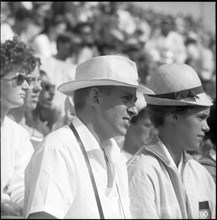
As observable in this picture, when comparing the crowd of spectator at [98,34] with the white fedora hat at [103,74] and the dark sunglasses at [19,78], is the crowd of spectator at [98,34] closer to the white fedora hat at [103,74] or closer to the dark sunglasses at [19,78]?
the dark sunglasses at [19,78]

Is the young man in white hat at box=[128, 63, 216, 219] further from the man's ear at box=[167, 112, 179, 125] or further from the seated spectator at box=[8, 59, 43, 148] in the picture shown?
the seated spectator at box=[8, 59, 43, 148]

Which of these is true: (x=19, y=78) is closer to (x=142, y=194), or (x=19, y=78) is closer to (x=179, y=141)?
(x=179, y=141)

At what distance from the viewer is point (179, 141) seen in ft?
14.6

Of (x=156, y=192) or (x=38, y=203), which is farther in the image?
(x=156, y=192)

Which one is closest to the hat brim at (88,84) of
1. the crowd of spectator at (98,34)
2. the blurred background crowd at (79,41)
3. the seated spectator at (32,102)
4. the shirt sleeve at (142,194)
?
the shirt sleeve at (142,194)

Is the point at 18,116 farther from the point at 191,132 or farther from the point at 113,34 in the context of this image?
the point at 113,34

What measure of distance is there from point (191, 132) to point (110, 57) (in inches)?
36.6

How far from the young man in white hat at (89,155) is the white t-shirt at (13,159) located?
5.26ft

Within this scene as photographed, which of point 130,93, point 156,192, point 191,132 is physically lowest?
point 156,192

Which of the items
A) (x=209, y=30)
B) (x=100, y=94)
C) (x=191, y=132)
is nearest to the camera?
(x=100, y=94)

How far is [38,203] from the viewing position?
3318 mm

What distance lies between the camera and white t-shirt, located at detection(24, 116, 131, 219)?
3.33m

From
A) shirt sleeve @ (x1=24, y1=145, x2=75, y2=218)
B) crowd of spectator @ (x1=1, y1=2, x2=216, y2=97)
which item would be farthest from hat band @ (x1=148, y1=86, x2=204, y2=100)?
crowd of spectator @ (x1=1, y1=2, x2=216, y2=97)

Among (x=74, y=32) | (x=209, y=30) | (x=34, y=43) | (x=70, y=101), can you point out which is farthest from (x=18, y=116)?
(x=209, y=30)
